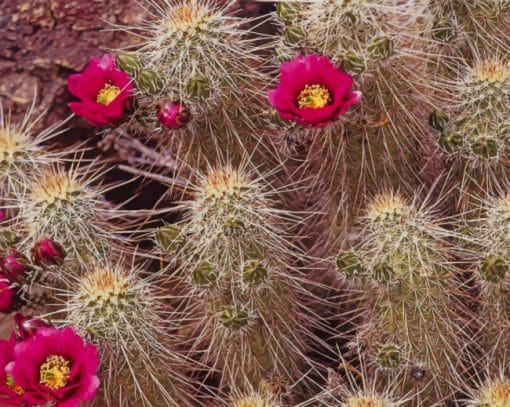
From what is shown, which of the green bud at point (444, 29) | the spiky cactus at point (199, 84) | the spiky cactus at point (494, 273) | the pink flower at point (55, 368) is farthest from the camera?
the green bud at point (444, 29)

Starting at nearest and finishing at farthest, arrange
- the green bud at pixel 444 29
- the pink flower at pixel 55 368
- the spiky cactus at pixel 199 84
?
the pink flower at pixel 55 368 → the spiky cactus at pixel 199 84 → the green bud at pixel 444 29

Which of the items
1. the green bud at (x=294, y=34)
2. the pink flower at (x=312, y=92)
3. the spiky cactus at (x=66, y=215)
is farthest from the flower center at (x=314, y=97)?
the spiky cactus at (x=66, y=215)

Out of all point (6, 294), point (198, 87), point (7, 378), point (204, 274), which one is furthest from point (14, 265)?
point (198, 87)

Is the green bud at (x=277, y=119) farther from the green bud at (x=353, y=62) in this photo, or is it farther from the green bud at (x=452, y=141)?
the green bud at (x=452, y=141)

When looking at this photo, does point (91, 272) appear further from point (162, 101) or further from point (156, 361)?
point (162, 101)

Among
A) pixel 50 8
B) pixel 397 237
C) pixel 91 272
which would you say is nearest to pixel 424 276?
pixel 397 237

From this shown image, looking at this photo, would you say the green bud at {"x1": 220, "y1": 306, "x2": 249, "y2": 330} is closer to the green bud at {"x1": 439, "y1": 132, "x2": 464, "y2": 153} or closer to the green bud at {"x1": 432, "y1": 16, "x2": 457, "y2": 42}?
the green bud at {"x1": 439, "y1": 132, "x2": 464, "y2": 153}

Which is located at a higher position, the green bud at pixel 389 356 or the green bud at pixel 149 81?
the green bud at pixel 149 81

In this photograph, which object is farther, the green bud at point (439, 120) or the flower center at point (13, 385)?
the green bud at point (439, 120)
